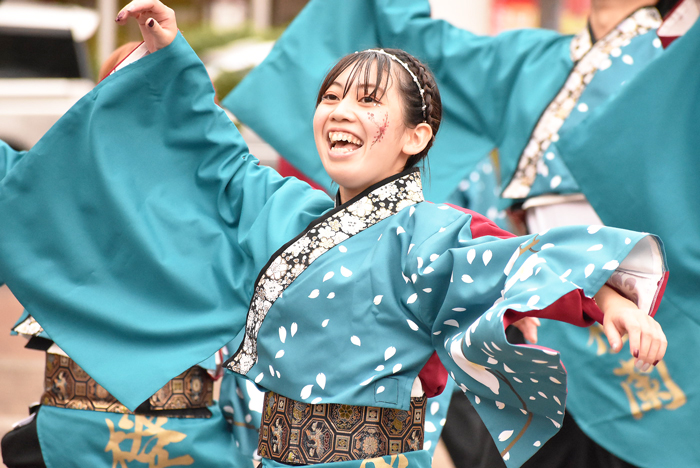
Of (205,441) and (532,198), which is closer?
(205,441)

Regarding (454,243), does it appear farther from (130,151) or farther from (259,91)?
(259,91)

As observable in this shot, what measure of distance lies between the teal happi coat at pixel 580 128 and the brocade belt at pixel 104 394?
32.4 inches

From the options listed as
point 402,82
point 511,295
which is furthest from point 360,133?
point 511,295

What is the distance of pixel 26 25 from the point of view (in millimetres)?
7812

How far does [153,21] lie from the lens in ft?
5.80

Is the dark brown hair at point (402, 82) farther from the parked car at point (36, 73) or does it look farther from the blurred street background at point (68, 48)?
the parked car at point (36, 73)

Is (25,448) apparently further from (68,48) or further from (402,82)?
(68,48)

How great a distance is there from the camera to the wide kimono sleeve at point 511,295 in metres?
1.35

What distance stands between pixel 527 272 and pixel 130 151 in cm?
94

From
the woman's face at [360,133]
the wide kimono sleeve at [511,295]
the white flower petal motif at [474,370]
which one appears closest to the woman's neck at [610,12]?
the woman's face at [360,133]

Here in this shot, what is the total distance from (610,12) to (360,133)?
127 centimetres

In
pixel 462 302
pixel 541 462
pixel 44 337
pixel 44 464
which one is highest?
pixel 462 302

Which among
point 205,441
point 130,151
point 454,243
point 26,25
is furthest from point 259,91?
point 26,25

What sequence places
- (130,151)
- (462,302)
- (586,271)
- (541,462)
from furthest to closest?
(541,462), (130,151), (462,302), (586,271)
